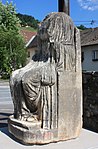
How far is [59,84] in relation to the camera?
178 inches

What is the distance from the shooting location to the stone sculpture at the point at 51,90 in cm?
445

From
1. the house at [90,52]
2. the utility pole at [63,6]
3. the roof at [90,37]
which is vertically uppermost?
the roof at [90,37]

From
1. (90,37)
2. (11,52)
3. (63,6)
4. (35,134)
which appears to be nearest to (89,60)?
(90,37)

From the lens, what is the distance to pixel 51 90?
4488 mm

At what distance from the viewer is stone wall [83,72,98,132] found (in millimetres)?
6926

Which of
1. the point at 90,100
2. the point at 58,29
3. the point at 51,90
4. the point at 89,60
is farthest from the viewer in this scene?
the point at 89,60

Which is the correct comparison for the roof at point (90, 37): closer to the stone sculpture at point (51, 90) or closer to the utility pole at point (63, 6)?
the utility pole at point (63, 6)

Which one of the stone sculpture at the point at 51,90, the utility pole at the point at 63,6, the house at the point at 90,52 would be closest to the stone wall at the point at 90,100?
the utility pole at the point at 63,6

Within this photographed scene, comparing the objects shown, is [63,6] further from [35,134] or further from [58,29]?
[35,134]

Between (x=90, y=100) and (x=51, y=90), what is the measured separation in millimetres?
2859

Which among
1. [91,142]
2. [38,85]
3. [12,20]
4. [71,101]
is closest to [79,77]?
[71,101]

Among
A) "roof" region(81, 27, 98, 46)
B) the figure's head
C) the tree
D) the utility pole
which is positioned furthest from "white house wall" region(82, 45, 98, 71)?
the figure's head

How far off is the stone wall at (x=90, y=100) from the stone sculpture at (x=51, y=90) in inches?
86.8

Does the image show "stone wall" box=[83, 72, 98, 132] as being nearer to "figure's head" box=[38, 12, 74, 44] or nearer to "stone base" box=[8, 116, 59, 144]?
"figure's head" box=[38, 12, 74, 44]
